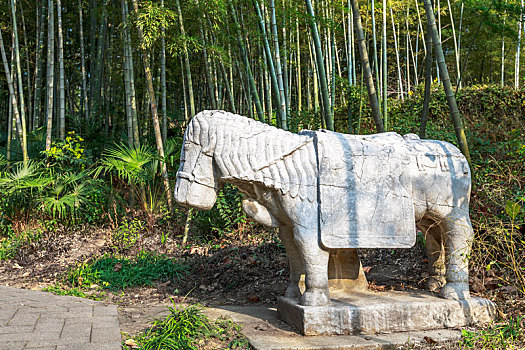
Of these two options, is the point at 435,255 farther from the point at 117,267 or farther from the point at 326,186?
the point at 117,267

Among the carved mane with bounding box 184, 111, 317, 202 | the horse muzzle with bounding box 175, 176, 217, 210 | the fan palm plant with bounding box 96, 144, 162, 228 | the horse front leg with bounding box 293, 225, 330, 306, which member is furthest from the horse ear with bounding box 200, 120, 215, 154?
the fan palm plant with bounding box 96, 144, 162, 228

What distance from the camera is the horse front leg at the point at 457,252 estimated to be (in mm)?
3252

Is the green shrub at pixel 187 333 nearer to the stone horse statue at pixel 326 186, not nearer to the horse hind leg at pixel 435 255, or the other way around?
the stone horse statue at pixel 326 186

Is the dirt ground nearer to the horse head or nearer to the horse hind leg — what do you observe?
the horse hind leg

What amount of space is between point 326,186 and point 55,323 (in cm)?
204

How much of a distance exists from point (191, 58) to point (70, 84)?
421 centimetres

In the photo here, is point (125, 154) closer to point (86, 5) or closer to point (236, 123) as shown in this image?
point (236, 123)

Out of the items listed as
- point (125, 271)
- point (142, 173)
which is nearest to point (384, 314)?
point (125, 271)

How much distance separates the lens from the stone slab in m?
2.75

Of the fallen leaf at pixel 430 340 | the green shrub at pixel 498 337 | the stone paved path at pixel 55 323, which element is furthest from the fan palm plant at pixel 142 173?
the green shrub at pixel 498 337

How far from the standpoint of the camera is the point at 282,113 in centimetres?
530

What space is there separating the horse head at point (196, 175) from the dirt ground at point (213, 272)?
937 mm

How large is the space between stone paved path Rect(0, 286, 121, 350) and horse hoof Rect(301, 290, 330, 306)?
3.86ft

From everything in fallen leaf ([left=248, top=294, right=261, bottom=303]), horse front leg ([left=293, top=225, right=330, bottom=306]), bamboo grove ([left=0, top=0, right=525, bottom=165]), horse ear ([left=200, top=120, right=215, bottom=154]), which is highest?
bamboo grove ([left=0, top=0, right=525, bottom=165])
